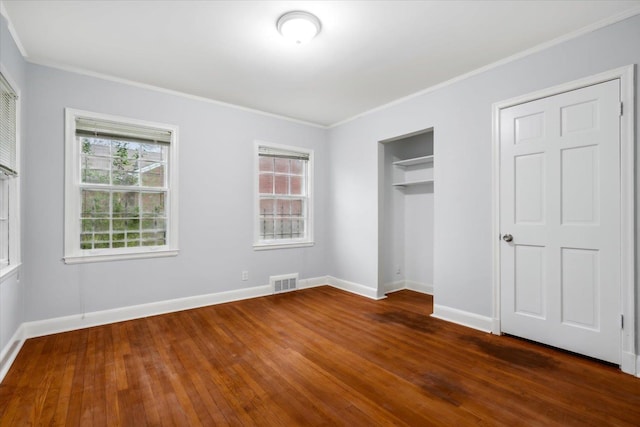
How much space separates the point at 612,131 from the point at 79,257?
16.4 feet

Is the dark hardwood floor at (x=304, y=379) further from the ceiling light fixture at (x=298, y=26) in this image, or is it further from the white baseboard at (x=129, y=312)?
the ceiling light fixture at (x=298, y=26)

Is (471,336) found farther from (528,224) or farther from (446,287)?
(528,224)

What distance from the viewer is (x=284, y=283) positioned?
4.79 meters

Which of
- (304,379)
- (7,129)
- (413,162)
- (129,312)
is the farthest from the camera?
(413,162)

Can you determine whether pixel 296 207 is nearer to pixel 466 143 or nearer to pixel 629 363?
pixel 466 143

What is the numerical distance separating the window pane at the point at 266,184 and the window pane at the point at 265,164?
9cm

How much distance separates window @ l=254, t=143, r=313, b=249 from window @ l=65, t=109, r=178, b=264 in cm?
123

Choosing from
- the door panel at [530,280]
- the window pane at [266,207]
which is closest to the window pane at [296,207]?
the window pane at [266,207]

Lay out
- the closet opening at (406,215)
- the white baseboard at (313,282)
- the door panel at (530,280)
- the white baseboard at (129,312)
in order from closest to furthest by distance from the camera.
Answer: the door panel at (530,280) → the white baseboard at (129,312) → the closet opening at (406,215) → the white baseboard at (313,282)

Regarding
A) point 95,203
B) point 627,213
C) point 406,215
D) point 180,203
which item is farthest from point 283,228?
point 627,213

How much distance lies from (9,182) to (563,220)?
4805 mm

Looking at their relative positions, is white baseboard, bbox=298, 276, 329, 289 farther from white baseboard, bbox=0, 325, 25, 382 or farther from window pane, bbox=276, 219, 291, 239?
white baseboard, bbox=0, 325, 25, 382

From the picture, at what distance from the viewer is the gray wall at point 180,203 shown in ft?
10.2

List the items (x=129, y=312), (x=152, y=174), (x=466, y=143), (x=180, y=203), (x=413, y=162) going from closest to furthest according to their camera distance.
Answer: (x=466, y=143) < (x=129, y=312) < (x=152, y=174) < (x=180, y=203) < (x=413, y=162)
